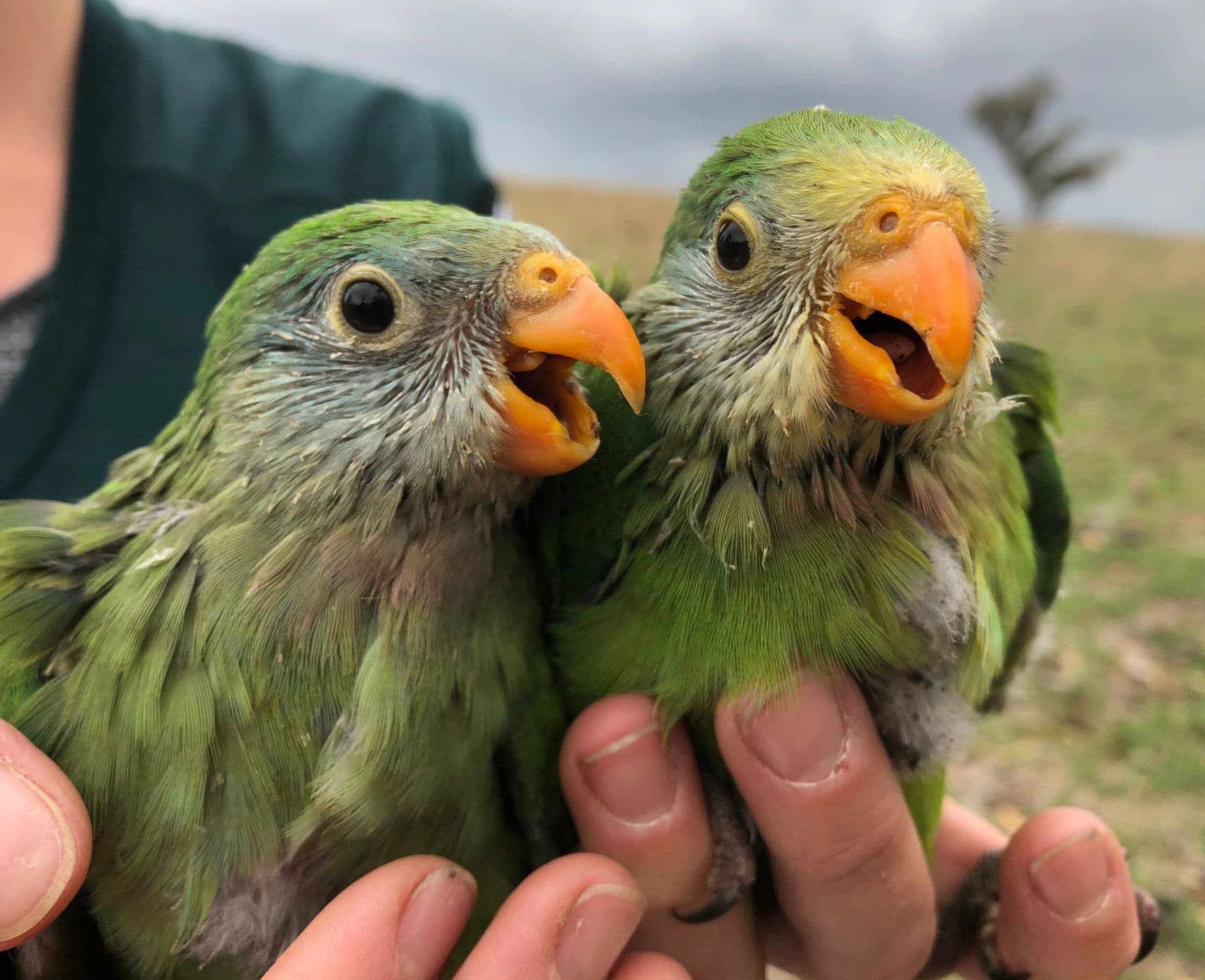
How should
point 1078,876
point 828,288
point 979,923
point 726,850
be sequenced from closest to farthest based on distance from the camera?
point 828,288, point 726,850, point 1078,876, point 979,923

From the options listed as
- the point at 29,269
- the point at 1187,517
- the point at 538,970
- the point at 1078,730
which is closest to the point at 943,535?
the point at 538,970

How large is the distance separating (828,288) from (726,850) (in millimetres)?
1147

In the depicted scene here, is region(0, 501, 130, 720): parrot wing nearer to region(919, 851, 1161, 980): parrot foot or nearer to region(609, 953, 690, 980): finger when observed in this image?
region(609, 953, 690, 980): finger

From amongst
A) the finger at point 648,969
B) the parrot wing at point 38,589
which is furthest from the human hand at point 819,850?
the parrot wing at point 38,589

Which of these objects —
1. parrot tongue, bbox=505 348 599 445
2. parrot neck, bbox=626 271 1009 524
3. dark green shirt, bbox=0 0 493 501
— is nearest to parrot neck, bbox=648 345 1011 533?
parrot neck, bbox=626 271 1009 524

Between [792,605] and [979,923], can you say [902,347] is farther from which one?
[979,923]

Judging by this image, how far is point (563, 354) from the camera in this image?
Result: 144 cm

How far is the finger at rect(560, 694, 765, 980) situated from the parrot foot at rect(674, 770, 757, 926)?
25 millimetres

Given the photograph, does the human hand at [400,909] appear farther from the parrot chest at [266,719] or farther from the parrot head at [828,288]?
the parrot head at [828,288]

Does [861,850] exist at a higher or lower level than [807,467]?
lower

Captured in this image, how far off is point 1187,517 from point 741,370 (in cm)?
734

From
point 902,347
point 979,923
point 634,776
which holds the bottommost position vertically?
point 979,923

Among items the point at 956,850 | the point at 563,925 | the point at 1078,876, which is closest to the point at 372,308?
the point at 563,925

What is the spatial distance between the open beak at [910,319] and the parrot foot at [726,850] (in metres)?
0.90
